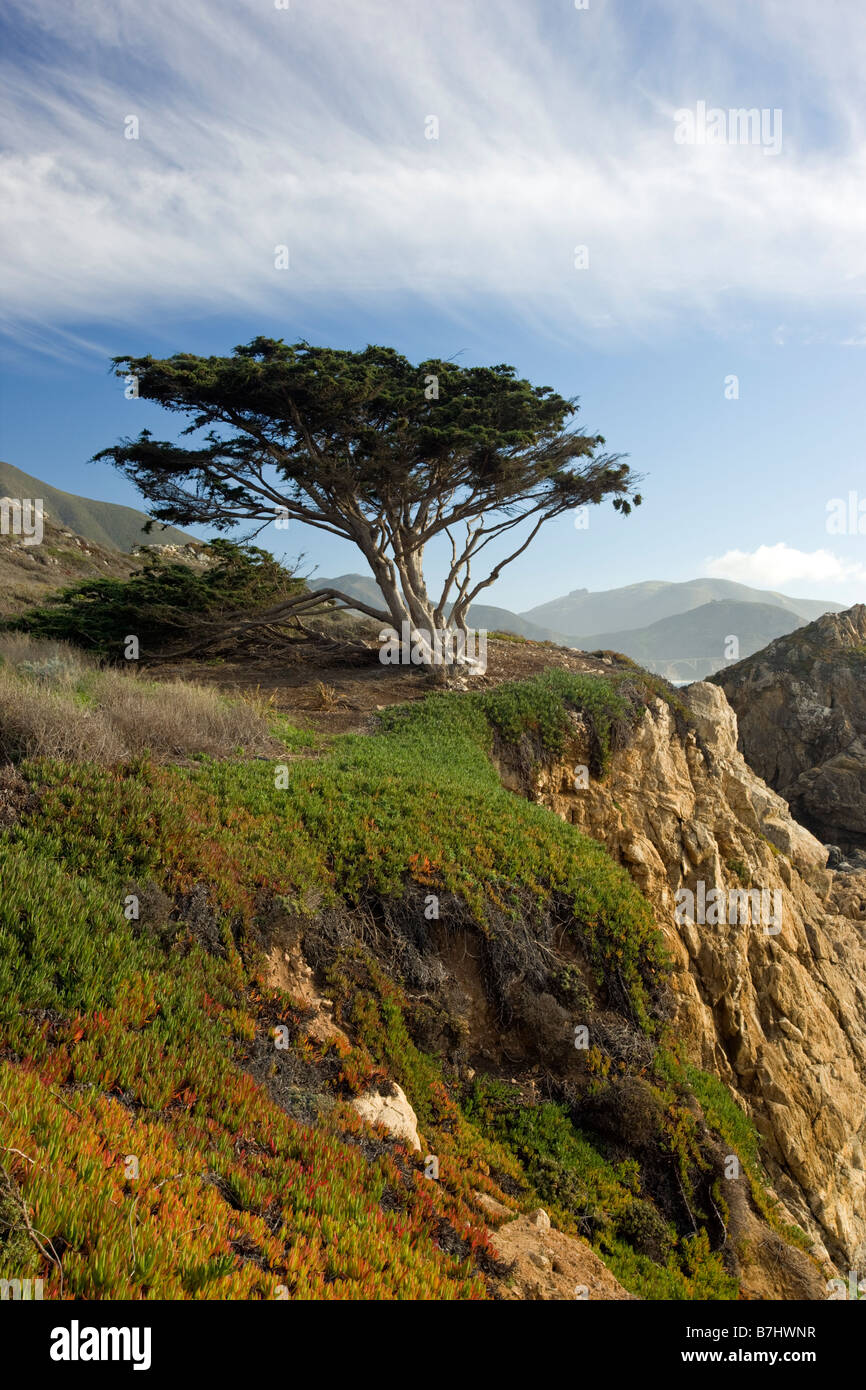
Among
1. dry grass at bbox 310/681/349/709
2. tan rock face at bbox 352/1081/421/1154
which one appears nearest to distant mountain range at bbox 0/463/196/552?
dry grass at bbox 310/681/349/709

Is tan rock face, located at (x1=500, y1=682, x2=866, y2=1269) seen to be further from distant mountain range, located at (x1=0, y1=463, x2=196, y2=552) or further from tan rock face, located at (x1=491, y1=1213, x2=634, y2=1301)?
distant mountain range, located at (x1=0, y1=463, x2=196, y2=552)

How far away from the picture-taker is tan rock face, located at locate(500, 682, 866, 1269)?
1102cm

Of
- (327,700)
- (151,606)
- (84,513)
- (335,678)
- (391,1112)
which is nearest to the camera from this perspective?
(391,1112)

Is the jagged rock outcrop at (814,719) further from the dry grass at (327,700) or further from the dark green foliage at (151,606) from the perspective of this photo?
the dark green foliage at (151,606)

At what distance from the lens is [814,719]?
31.5 m

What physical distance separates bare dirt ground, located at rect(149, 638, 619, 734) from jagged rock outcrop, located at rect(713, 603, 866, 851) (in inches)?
528

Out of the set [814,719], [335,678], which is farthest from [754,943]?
[814,719]

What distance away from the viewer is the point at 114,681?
34.9ft

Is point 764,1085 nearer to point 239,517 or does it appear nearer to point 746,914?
point 746,914

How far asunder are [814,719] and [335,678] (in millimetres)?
23731

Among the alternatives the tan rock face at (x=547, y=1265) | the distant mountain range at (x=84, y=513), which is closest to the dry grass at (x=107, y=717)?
the tan rock face at (x=547, y=1265)

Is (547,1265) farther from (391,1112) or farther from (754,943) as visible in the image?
(754,943)

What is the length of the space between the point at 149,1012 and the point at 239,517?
16319 mm
